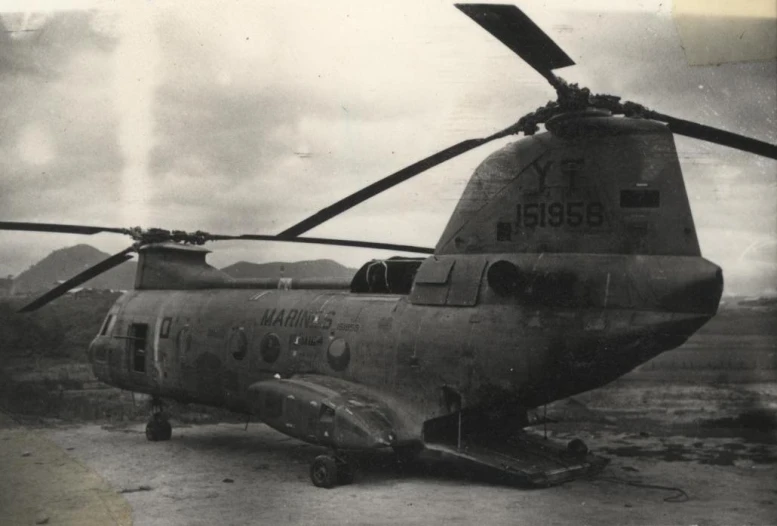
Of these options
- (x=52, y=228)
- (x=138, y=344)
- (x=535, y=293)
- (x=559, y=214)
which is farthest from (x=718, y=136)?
(x=138, y=344)

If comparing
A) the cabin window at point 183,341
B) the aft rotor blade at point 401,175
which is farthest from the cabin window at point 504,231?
the cabin window at point 183,341

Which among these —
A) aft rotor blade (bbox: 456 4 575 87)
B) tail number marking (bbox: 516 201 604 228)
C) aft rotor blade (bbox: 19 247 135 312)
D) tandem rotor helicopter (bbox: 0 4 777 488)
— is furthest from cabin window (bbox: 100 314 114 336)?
aft rotor blade (bbox: 456 4 575 87)

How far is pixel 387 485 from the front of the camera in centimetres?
804

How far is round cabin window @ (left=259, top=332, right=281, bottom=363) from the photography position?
9633mm

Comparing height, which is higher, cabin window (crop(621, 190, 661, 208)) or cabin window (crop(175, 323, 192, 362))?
cabin window (crop(621, 190, 661, 208))

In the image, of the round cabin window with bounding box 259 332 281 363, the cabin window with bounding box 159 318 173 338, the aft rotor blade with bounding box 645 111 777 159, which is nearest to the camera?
the aft rotor blade with bounding box 645 111 777 159

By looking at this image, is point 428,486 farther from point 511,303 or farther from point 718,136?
point 718,136

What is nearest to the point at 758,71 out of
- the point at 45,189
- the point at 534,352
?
the point at 534,352

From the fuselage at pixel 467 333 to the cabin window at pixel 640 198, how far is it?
58 centimetres

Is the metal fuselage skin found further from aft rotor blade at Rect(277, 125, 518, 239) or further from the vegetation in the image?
the vegetation

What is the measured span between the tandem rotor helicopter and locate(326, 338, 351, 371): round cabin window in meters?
0.02

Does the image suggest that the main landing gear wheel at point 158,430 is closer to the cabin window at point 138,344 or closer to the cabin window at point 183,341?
the cabin window at point 138,344

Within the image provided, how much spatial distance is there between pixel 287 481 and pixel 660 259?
5.06 m

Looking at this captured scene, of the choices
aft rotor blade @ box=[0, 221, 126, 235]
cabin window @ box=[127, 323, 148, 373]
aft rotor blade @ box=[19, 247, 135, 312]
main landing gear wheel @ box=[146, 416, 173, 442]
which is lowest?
main landing gear wheel @ box=[146, 416, 173, 442]
